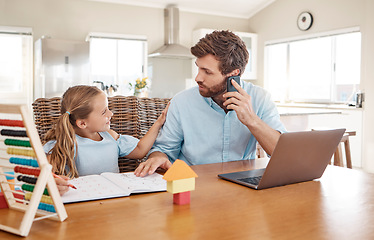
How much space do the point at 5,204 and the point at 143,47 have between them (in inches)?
226

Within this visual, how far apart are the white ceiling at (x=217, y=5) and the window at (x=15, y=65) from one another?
155 centimetres

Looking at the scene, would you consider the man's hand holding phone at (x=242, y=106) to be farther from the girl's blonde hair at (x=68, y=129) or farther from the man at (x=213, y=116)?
the girl's blonde hair at (x=68, y=129)

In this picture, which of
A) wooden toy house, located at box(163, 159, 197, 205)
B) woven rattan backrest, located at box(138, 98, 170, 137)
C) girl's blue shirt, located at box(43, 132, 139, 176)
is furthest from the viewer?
woven rattan backrest, located at box(138, 98, 170, 137)

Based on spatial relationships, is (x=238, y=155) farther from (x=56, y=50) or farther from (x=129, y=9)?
(x=129, y=9)

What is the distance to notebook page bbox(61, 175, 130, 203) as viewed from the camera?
1.01 metres

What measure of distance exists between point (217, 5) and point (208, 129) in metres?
5.56

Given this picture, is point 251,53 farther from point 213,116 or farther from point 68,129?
point 68,129

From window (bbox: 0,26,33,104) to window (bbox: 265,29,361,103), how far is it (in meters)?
4.16

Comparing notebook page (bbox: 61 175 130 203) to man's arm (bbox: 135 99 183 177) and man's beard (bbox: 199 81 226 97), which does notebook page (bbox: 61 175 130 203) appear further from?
man's beard (bbox: 199 81 226 97)

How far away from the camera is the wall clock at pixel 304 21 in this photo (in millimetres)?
6148

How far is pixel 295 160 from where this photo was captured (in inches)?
46.6

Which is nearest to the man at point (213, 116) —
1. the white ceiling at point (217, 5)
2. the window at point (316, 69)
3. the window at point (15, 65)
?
the window at point (316, 69)

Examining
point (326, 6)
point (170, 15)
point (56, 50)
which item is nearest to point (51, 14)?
point (56, 50)

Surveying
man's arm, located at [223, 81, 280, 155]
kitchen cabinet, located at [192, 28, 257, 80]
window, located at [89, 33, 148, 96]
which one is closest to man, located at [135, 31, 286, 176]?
man's arm, located at [223, 81, 280, 155]
